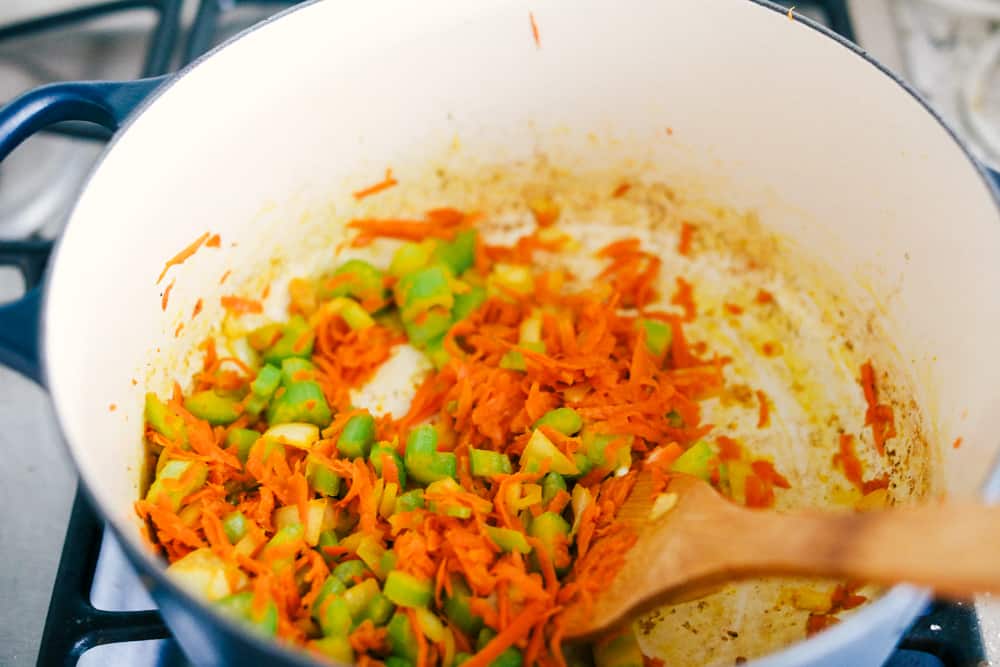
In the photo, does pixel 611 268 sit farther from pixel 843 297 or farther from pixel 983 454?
pixel 983 454

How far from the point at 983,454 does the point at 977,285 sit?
0.25 meters

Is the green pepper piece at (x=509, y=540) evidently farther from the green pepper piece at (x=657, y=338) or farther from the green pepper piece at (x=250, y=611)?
the green pepper piece at (x=657, y=338)

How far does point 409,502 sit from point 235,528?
25 centimetres

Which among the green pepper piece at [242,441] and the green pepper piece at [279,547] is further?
the green pepper piece at [242,441]

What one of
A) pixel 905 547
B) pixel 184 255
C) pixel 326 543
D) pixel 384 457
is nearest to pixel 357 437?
pixel 384 457

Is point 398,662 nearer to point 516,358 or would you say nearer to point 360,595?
point 360,595

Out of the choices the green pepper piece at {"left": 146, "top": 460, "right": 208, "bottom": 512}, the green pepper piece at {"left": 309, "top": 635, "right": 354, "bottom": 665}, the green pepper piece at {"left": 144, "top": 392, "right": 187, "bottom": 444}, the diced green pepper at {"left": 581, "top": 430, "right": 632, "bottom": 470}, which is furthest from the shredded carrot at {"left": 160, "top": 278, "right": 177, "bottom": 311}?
the diced green pepper at {"left": 581, "top": 430, "right": 632, "bottom": 470}

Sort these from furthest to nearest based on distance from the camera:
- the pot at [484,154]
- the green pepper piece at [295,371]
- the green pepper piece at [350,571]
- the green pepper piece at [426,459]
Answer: the green pepper piece at [295,371], the green pepper piece at [426,459], the green pepper piece at [350,571], the pot at [484,154]

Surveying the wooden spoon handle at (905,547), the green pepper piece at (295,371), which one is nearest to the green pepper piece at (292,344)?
the green pepper piece at (295,371)

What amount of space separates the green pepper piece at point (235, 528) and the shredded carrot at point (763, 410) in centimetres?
83

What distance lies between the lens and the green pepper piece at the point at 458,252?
1709 millimetres

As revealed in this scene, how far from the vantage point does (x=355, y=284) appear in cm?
165

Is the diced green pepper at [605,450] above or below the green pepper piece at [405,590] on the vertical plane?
above

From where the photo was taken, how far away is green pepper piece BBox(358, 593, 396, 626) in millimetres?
1262
